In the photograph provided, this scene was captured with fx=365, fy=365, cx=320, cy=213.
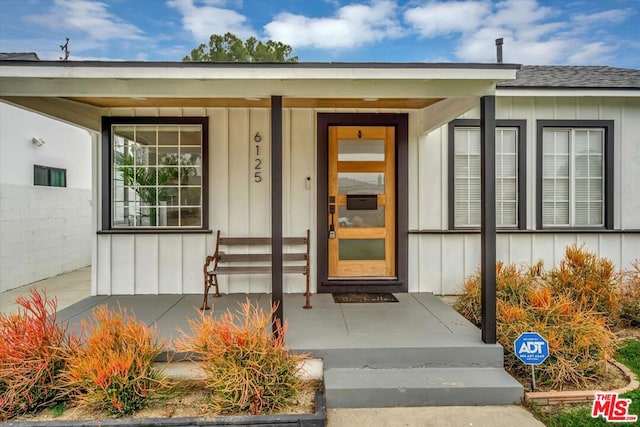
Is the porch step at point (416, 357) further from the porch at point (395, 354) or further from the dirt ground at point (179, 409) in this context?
the dirt ground at point (179, 409)

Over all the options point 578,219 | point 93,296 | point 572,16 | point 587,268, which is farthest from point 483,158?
point 572,16

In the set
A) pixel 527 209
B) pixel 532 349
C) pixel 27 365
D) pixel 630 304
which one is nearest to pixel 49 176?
pixel 27 365

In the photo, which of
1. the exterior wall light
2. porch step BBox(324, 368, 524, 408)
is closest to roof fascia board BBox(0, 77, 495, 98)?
porch step BBox(324, 368, 524, 408)

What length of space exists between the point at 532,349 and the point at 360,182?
9.16ft

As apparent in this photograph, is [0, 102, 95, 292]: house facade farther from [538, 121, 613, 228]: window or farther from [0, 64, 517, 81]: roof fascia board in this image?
[538, 121, 613, 228]: window

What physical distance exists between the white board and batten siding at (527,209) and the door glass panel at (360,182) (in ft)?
1.47

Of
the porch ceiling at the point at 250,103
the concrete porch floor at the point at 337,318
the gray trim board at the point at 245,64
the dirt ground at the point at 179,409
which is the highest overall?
the porch ceiling at the point at 250,103

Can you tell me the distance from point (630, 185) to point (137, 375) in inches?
251

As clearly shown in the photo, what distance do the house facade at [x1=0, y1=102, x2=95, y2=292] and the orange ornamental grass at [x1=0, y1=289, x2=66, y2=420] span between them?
3.23m

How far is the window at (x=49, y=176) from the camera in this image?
21.6 feet

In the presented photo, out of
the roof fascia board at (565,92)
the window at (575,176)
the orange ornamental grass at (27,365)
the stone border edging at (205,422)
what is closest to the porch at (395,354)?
the stone border edging at (205,422)

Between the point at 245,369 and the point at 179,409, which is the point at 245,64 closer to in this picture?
the point at 245,369

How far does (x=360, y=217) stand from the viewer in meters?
4.93

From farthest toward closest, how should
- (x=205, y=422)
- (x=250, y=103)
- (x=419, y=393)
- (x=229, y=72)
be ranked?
(x=250, y=103), (x=229, y=72), (x=419, y=393), (x=205, y=422)
